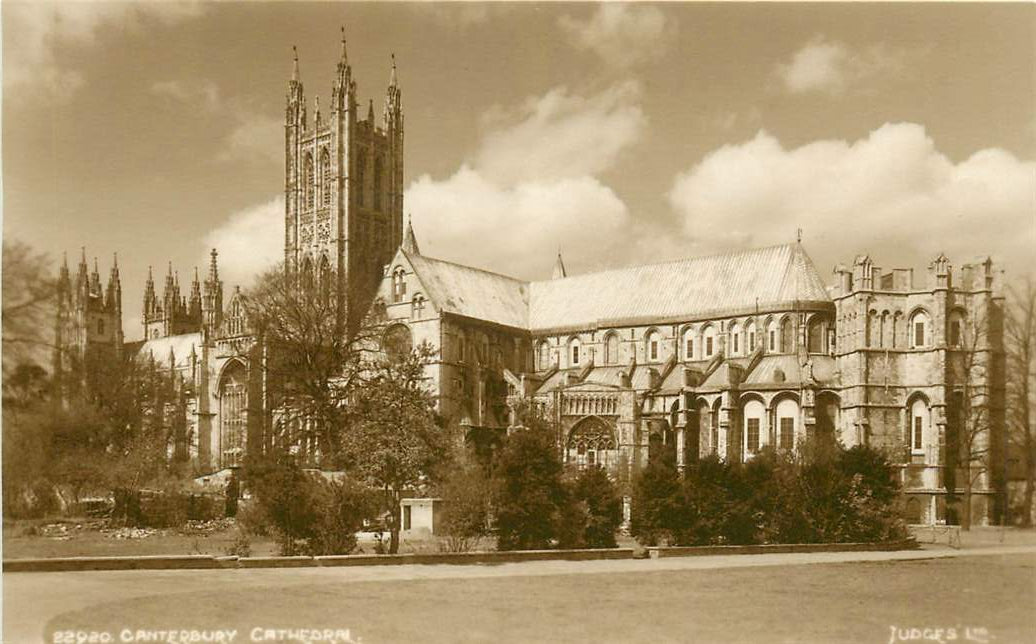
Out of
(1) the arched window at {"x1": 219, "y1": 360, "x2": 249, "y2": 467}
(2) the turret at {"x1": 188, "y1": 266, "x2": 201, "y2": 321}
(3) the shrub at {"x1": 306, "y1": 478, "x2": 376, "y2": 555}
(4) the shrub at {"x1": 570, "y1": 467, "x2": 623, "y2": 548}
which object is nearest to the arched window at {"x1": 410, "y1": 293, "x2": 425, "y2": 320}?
(1) the arched window at {"x1": 219, "y1": 360, "x2": 249, "y2": 467}

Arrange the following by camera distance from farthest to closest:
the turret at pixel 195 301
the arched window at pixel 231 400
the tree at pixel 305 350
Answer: the turret at pixel 195 301
the arched window at pixel 231 400
the tree at pixel 305 350

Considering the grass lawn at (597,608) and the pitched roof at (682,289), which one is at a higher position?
the pitched roof at (682,289)

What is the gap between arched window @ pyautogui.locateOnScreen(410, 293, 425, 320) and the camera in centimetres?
7238

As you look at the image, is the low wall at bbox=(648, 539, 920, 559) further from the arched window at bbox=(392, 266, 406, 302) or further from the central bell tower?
the central bell tower

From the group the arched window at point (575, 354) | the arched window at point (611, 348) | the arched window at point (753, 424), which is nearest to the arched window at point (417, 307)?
the arched window at point (575, 354)

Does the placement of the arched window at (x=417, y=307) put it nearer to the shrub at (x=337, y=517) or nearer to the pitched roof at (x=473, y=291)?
the pitched roof at (x=473, y=291)

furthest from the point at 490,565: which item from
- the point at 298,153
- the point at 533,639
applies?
the point at 298,153

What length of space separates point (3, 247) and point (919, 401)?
158 ft

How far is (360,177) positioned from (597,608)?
2818 inches

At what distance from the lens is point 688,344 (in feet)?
238

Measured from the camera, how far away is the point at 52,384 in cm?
2662

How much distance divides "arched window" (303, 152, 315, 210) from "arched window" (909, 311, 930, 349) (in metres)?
50.7

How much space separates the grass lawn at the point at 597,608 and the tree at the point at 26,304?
6.51 metres

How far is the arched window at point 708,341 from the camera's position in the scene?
7093 centimetres
